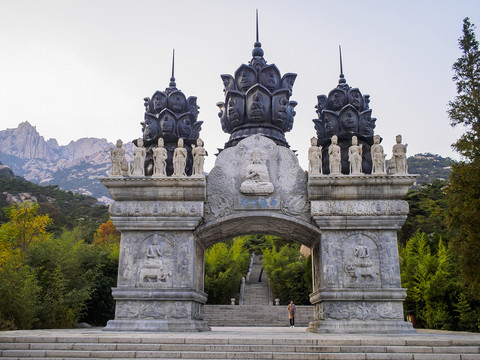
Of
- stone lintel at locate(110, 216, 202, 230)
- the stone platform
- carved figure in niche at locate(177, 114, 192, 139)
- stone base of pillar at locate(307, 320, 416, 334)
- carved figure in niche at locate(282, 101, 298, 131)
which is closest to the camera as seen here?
the stone platform

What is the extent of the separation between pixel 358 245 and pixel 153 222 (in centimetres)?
553

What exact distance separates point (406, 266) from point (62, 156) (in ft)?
583

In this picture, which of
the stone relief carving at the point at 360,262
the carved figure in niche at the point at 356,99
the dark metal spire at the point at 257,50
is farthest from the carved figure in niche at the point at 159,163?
the carved figure in niche at the point at 356,99

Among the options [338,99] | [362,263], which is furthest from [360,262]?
[338,99]

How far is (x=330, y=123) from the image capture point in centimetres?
1573

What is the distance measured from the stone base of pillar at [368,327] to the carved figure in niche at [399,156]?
396 centimetres

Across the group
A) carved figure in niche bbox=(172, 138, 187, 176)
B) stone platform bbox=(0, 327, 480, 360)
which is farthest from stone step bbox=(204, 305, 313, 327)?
stone platform bbox=(0, 327, 480, 360)

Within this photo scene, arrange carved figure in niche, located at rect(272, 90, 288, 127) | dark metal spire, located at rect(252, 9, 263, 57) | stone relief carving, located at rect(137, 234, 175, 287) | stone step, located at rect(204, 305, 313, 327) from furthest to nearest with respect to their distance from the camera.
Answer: stone step, located at rect(204, 305, 313, 327), dark metal spire, located at rect(252, 9, 263, 57), carved figure in niche, located at rect(272, 90, 288, 127), stone relief carving, located at rect(137, 234, 175, 287)

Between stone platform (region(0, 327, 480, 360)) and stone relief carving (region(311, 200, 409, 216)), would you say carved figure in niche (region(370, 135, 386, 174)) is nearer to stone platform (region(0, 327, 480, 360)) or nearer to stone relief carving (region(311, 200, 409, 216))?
stone relief carving (region(311, 200, 409, 216))

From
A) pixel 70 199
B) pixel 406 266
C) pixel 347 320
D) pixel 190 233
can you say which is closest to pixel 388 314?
pixel 347 320

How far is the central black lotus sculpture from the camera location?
579 inches

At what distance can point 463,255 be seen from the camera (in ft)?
42.1

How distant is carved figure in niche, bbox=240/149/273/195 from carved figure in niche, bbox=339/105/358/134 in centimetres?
466

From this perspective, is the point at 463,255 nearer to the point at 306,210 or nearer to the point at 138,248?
the point at 306,210
